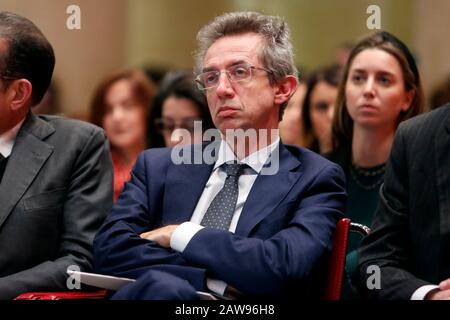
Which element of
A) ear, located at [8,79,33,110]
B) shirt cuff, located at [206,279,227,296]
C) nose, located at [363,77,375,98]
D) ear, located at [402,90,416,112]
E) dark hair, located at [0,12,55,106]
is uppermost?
dark hair, located at [0,12,55,106]

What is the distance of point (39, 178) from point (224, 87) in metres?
0.89

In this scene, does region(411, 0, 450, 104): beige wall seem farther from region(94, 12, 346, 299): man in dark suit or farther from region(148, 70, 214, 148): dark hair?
region(94, 12, 346, 299): man in dark suit

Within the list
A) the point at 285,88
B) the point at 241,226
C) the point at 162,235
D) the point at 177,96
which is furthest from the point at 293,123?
the point at 162,235

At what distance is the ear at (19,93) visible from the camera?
3.72m

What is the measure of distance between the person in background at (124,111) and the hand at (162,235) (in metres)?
2.33

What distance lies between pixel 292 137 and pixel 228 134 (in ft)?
9.42

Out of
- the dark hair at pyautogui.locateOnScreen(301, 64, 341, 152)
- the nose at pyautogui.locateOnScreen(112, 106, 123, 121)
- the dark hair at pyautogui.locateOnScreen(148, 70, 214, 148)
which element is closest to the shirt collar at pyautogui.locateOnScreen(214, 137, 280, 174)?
the dark hair at pyautogui.locateOnScreen(148, 70, 214, 148)

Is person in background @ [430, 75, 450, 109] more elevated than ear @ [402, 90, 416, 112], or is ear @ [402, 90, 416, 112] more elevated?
ear @ [402, 90, 416, 112]

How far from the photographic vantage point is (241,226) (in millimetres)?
3389

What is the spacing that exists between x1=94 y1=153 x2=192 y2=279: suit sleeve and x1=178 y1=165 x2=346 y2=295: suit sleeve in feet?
0.43

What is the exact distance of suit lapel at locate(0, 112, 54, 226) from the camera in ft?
11.8

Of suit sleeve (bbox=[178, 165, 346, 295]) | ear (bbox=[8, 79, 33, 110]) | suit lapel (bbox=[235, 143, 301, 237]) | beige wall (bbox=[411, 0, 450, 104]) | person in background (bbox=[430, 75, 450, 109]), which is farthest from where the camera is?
beige wall (bbox=[411, 0, 450, 104])

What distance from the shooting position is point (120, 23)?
10352 mm

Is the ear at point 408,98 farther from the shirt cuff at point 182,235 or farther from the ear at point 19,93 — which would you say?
the ear at point 19,93
